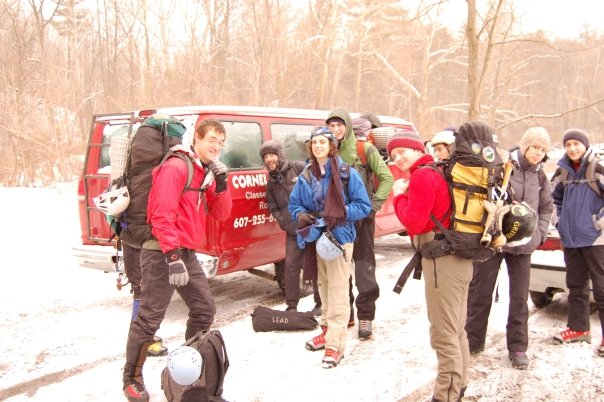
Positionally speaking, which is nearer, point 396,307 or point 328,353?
point 328,353

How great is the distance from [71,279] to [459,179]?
5774 mm

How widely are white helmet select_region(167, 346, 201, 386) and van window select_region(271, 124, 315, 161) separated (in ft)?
10.7

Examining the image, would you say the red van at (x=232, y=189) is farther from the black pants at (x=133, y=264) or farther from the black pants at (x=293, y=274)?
the black pants at (x=133, y=264)

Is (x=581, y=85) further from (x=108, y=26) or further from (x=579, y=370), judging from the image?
(x=579, y=370)

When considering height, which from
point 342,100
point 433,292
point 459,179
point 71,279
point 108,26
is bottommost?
point 71,279

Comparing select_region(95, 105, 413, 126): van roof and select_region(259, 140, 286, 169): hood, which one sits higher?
select_region(95, 105, 413, 126): van roof

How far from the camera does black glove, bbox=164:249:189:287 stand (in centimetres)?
314

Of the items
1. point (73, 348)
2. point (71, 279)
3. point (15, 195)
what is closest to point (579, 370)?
point (73, 348)

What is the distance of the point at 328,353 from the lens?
3.98 m

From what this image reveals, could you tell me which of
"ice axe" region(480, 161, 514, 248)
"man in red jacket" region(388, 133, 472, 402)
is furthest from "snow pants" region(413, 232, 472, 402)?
"ice axe" region(480, 161, 514, 248)

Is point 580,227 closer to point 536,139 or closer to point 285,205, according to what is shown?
point 536,139

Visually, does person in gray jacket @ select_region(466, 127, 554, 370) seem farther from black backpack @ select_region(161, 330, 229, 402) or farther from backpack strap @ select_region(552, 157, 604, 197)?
black backpack @ select_region(161, 330, 229, 402)

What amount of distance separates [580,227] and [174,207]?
134 inches

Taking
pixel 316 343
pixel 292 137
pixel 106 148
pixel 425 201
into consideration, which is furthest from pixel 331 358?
pixel 106 148
